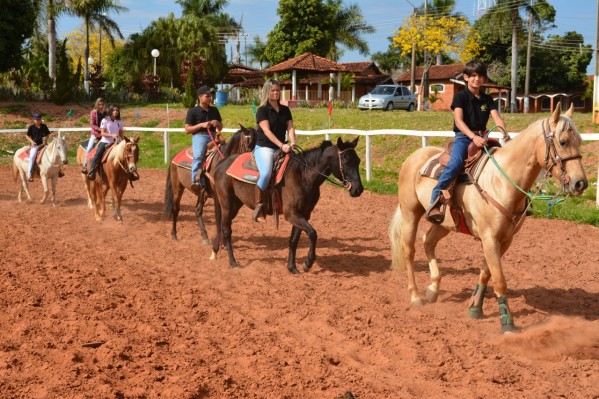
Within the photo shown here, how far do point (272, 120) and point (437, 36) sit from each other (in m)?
43.6

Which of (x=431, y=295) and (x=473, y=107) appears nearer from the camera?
(x=473, y=107)

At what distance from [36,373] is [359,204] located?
426 inches

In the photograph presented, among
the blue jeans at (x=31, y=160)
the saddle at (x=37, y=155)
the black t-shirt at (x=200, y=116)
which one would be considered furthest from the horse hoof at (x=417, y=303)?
the blue jeans at (x=31, y=160)

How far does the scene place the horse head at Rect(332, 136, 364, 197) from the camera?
29.3 ft

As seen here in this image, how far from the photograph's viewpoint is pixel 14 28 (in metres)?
38.2

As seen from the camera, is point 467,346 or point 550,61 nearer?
point 467,346

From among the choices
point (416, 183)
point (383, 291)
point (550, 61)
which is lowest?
point (383, 291)

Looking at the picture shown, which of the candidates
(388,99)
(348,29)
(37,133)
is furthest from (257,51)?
(37,133)

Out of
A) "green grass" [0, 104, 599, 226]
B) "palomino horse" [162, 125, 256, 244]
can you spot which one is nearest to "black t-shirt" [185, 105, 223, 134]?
"palomino horse" [162, 125, 256, 244]

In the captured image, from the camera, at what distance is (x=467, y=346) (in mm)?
6148

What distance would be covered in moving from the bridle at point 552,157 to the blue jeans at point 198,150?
6.48 metres

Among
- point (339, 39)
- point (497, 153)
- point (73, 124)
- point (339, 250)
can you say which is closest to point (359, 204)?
point (339, 250)

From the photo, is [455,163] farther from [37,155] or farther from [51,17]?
[51,17]

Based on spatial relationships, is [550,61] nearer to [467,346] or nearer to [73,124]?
[73,124]
